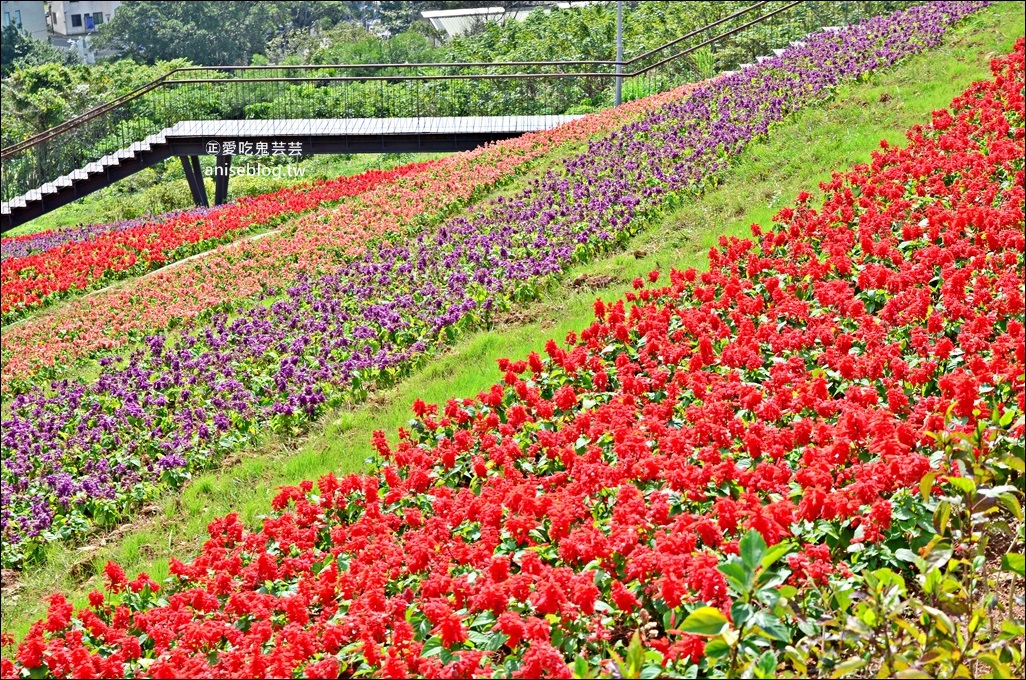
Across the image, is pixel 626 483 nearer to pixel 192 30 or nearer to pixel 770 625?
pixel 770 625

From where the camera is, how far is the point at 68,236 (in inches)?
1021

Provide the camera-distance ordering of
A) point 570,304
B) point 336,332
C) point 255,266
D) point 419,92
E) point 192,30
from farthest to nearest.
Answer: point 192,30
point 419,92
point 255,266
point 336,332
point 570,304

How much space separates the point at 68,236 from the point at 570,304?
65.6 feet

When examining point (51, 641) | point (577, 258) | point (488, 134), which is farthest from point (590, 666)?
point (488, 134)

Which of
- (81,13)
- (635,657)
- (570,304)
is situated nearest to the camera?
→ (635,657)

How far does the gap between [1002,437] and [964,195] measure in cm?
414

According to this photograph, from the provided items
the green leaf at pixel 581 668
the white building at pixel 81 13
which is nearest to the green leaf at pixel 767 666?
the green leaf at pixel 581 668

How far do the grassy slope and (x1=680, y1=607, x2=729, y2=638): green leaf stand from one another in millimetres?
4177

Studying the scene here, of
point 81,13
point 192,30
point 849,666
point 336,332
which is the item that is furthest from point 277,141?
point 81,13

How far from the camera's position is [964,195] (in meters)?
8.16

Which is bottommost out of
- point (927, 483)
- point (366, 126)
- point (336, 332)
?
point (336, 332)

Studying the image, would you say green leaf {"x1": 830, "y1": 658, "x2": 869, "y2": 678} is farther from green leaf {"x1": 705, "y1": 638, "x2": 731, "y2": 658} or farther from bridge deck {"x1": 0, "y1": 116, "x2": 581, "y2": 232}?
bridge deck {"x1": 0, "y1": 116, "x2": 581, "y2": 232}

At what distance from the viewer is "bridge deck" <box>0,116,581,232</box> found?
24969 millimetres

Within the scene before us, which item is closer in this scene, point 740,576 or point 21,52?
point 740,576
